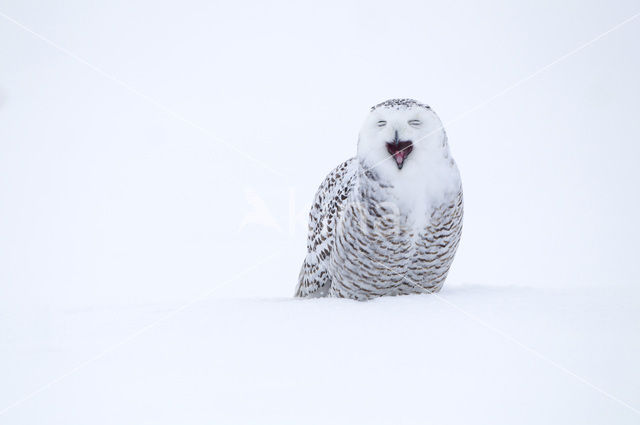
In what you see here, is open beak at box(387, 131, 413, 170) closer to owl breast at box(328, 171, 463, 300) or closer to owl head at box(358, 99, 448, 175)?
owl head at box(358, 99, 448, 175)

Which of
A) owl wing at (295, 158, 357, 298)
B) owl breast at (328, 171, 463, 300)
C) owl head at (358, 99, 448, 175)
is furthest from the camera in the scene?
owl wing at (295, 158, 357, 298)

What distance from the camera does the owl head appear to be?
2.44 metres

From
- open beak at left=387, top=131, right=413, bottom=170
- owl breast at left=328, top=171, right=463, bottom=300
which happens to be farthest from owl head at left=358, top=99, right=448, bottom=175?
owl breast at left=328, top=171, right=463, bottom=300

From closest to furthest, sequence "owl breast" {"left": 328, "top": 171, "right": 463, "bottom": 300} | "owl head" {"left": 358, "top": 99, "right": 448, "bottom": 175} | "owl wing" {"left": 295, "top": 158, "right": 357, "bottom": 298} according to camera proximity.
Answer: "owl head" {"left": 358, "top": 99, "right": 448, "bottom": 175}, "owl breast" {"left": 328, "top": 171, "right": 463, "bottom": 300}, "owl wing" {"left": 295, "top": 158, "right": 357, "bottom": 298}

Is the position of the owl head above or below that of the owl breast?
above

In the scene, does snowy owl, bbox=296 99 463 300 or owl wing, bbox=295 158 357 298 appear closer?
snowy owl, bbox=296 99 463 300

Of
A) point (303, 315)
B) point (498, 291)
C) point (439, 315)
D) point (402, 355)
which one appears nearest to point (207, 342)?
point (303, 315)

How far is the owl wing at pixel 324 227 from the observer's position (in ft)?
9.49

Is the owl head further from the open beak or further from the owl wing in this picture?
the owl wing

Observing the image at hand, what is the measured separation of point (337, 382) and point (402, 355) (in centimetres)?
28

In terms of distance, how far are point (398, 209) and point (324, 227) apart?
595 mm

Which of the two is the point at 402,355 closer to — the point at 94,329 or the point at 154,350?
the point at 154,350

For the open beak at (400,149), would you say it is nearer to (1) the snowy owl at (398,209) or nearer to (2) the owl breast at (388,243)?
(1) the snowy owl at (398,209)

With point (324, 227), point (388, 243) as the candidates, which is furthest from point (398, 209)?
point (324, 227)
